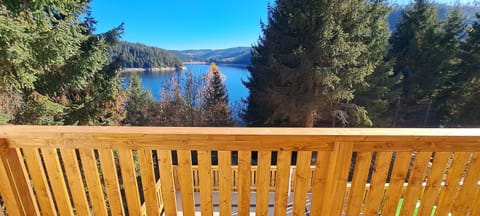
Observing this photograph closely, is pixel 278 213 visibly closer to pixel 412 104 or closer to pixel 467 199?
pixel 467 199

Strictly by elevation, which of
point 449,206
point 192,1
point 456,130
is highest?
point 192,1

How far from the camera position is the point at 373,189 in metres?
1.16

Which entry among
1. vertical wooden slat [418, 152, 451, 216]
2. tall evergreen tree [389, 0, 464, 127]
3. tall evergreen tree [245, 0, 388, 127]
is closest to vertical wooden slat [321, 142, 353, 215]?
vertical wooden slat [418, 152, 451, 216]

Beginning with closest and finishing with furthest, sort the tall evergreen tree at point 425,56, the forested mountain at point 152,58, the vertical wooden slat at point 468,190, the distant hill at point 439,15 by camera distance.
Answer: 1. the vertical wooden slat at point 468,190
2. the tall evergreen tree at point 425,56
3. the distant hill at point 439,15
4. the forested mountain at point 152,58

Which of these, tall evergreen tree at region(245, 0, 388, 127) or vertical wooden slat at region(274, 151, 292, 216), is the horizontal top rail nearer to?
vertical wooden slat at region(274, 151, 292, 216)

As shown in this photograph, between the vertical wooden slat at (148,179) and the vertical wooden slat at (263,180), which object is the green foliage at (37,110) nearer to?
the vertical wooden slat at (148,179)

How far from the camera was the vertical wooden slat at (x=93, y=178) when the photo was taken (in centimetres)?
106

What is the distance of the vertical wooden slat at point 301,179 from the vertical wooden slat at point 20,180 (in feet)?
4.24

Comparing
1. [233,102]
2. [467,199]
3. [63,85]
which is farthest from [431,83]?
[63,85]

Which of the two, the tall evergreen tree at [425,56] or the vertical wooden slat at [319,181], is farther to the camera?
the tall evergreen tree at [425,56]

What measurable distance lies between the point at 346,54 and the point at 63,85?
7255 millimetres

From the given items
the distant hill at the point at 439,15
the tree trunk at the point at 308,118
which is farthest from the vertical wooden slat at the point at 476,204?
the distant hill at the point at 439,15

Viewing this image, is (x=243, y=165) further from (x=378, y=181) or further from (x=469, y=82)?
(x=469, y=82)

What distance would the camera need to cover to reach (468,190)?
1.19 metres
